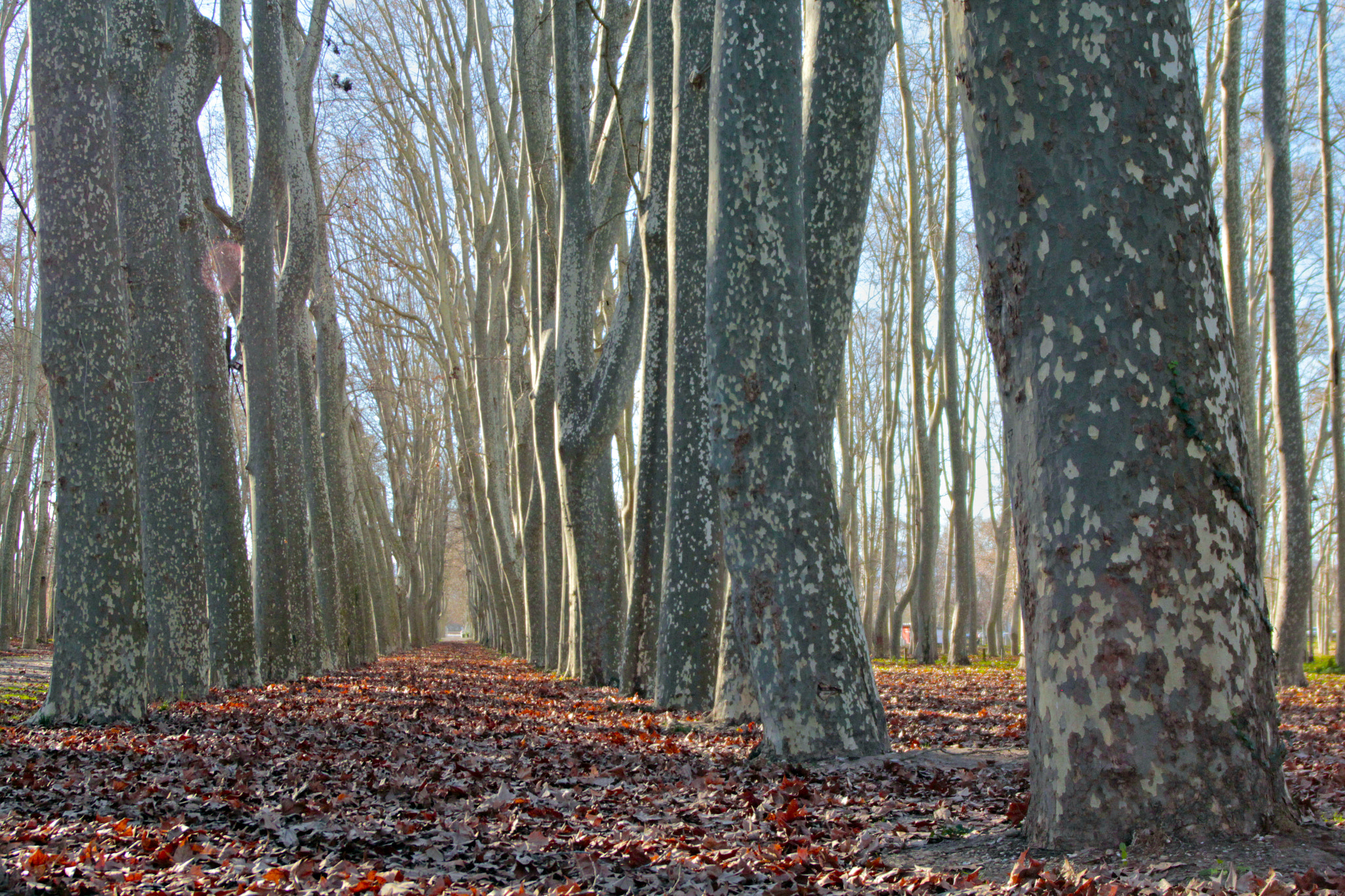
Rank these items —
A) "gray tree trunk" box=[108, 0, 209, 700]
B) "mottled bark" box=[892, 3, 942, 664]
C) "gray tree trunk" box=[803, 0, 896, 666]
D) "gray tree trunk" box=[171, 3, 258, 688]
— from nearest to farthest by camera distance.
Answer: "gray tree trunk" box=[803, 0, 896, 666] < "gray tree trunk" box=[108, 0, 209, 700] < "gray tree trunk" box=[171, 3, 258, 688] < "mottled bark" box=[892, 3, 942, 664]

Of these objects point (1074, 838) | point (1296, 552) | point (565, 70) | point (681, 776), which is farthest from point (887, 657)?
point (1074, 838)

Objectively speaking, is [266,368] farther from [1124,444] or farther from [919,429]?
[919,429]

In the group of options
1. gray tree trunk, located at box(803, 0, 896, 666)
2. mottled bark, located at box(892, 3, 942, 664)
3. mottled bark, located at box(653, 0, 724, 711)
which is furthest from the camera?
mottled bark, located at box(892, 3, 942, 664)

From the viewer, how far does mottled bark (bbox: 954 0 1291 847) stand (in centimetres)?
245

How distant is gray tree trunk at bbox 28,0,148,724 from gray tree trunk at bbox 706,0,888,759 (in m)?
3.87

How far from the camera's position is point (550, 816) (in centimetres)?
361

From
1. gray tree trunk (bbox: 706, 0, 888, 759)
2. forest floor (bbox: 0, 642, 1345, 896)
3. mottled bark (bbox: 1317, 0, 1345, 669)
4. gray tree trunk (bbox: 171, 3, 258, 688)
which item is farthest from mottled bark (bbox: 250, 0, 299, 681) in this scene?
mottled bark (bbox: 1317, 0, 1345, 669)

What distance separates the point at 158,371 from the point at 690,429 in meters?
4.37

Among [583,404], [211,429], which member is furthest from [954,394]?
[211,429]

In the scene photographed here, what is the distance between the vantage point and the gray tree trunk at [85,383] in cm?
561

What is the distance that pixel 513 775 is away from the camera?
178 inches

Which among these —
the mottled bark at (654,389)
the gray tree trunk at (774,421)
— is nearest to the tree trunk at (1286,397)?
the mottled bark at (654,389)

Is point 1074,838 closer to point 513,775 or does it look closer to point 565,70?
point 513,775

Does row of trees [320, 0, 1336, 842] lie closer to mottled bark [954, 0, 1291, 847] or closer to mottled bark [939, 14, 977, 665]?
mottled bark [954, 0, 1291, 847]
